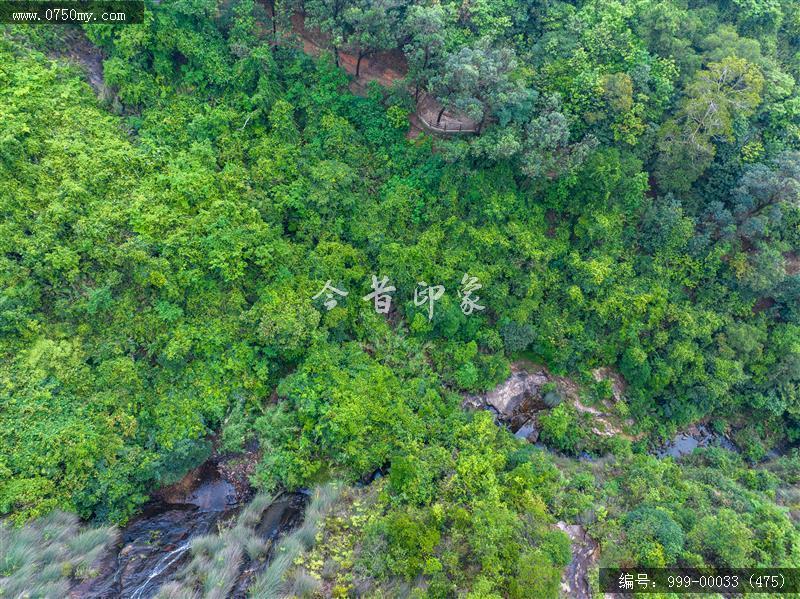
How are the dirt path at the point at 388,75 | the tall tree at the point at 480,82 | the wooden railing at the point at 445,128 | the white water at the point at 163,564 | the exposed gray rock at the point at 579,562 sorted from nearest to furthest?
the white water at the point at 163,564
the exposed gray rock at the point at 579,562
the tall tree at the point at 480,82
the wooden railing at the point at 445,128
the dirt path at the point at 388,75

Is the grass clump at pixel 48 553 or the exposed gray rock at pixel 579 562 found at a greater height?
the exposed gray rock at pixel 579 562

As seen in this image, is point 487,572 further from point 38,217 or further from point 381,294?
point 38,217

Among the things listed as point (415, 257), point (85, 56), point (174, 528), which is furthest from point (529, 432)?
point (85, 56)

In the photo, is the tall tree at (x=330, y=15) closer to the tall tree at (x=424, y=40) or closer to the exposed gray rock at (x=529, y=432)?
the tall tree at (x=424, y=40)
